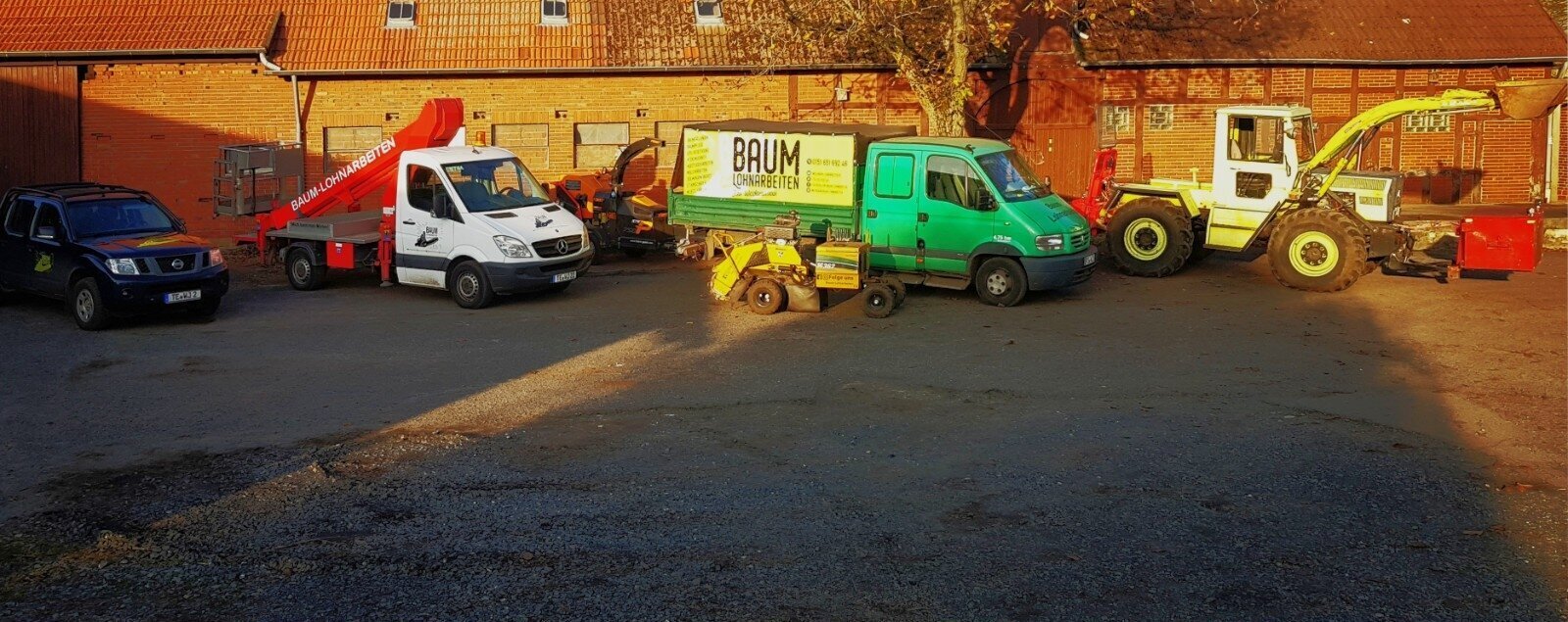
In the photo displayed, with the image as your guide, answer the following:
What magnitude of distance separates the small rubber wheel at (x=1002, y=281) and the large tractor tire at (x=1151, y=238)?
3.15 m

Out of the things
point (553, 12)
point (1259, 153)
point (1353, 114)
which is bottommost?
point (1259, 153)

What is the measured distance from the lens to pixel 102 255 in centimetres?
1541

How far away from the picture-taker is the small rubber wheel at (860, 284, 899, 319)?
15.7 m

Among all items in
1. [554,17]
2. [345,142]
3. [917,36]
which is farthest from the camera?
[554,17]

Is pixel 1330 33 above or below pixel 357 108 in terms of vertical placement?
above

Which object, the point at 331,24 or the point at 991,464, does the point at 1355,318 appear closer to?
the point at 991,464

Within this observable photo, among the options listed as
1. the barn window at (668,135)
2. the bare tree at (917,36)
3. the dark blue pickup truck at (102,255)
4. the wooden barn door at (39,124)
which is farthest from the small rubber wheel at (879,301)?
the wooden barn door at (39,124)

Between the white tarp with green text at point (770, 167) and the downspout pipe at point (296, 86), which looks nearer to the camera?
the white tarp with green text at point (770, 167)

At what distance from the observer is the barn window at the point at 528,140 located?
1021 inches

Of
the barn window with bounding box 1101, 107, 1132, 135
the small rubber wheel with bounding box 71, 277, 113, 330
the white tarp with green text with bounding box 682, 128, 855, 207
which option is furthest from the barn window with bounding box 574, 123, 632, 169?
the small rubber wheel with bounding box 71, 277, 113, 330

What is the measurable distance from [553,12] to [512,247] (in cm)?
1109

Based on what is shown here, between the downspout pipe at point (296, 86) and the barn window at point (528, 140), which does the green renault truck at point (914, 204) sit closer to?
the barn window at point (528, 140)

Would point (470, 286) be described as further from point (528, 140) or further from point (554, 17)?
point (554, 17)

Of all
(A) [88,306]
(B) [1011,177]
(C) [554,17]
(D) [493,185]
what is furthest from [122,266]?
(C) [554,17]
